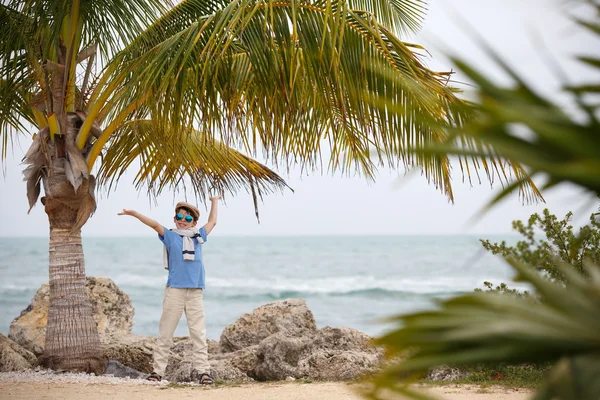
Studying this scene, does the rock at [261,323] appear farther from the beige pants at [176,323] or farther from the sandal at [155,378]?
the sandal at [155,378]

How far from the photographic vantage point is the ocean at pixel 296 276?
105 ft

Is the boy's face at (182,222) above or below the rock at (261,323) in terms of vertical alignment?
above

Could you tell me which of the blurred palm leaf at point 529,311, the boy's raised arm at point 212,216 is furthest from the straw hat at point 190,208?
the blurred palm leaf at point 529,311

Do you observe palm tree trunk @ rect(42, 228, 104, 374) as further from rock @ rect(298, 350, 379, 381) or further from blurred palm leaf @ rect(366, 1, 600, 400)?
blurred palm leaf @ rect(366, 1, 600, 400)

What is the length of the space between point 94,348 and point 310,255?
53.3 m

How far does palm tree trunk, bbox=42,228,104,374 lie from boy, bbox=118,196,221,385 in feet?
2.78

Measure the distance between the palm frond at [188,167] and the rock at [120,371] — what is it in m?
2.20

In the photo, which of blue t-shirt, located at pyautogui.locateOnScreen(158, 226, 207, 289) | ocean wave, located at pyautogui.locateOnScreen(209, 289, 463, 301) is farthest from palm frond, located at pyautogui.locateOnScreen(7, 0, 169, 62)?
ocean wave, located at pyautogui.locateOnScreen(209, 289, 463, 301)

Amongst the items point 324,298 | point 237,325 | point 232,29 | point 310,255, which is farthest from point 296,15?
point 310,255

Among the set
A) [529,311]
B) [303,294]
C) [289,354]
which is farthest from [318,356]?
[303,294]

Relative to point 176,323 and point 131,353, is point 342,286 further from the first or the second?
point 176,323

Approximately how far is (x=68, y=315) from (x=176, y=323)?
122 centimetres

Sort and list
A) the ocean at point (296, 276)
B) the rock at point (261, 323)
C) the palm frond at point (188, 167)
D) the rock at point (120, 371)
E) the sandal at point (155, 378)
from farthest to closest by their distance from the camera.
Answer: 1. the ocean at point (296, 276)
2. the rock at point (261, 323)
3. the palm frond at point (188, 167)
4. the rock at point (120, 371)
5. the sandal at point (155, 378)

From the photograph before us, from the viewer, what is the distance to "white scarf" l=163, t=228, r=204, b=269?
7405 millimetres
